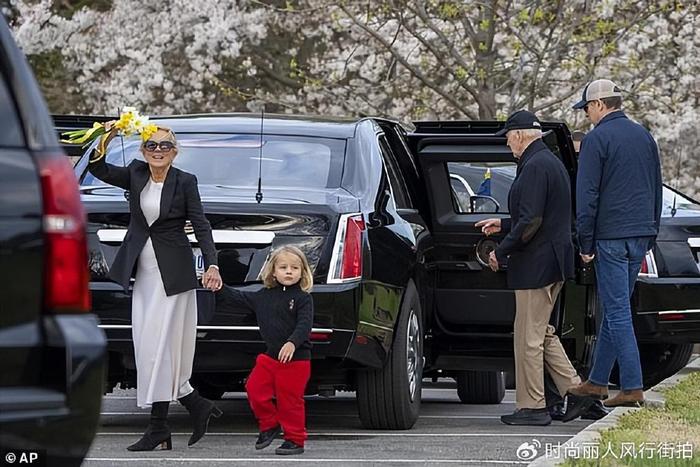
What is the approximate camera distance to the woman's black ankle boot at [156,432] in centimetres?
808

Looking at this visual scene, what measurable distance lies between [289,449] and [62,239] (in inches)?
150

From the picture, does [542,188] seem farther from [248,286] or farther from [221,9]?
[221,9]

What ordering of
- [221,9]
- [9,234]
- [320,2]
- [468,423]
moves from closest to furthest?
[9,234], [468,423], [320,2], [221,9]

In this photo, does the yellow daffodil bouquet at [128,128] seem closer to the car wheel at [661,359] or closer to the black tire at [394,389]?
the black tire at [394,389]

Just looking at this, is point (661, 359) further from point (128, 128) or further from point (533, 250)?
point (128, 128)

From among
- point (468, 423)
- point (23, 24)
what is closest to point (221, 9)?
point (23, 24)

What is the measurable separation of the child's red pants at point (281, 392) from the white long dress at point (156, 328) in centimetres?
34

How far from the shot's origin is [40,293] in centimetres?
433

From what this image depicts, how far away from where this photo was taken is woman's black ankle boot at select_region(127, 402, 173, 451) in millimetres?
8078

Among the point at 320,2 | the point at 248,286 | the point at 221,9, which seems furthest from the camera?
the point at 221,9

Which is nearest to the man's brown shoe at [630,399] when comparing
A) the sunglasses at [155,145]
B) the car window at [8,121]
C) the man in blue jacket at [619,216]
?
the man in blue jacket at [619,216]

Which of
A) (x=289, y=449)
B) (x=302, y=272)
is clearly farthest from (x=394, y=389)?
(x=302, y=272)

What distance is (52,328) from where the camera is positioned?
4.35m

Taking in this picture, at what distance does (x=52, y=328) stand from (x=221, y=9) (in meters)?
22.3
